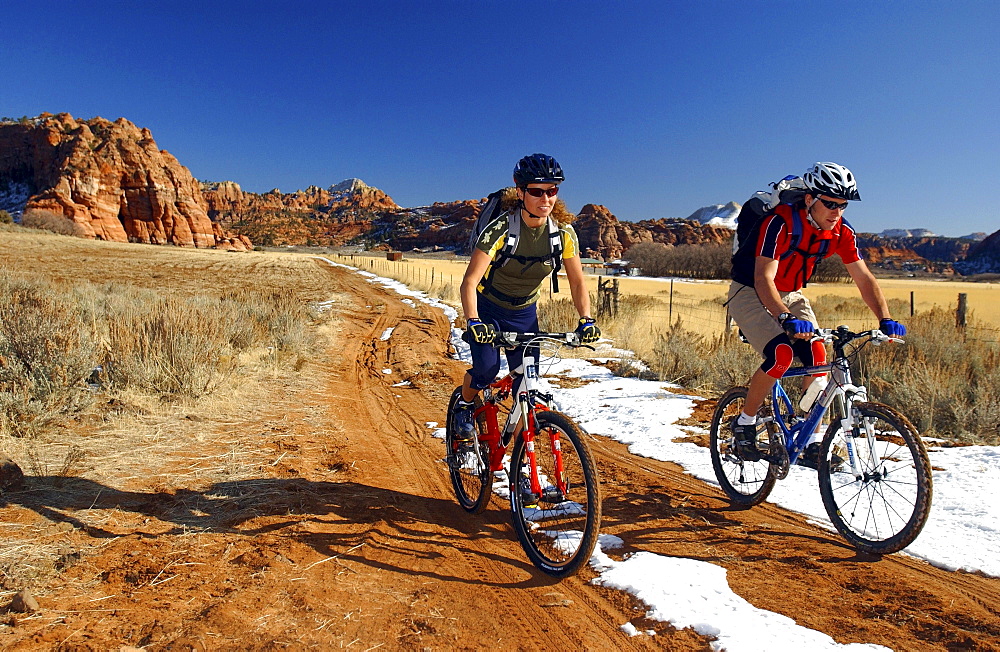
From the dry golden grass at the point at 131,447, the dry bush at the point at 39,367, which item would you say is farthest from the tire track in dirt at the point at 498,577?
the dry bush at the point at 39,367

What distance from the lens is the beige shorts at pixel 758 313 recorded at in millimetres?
3699

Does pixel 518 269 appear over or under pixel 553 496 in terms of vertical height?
over

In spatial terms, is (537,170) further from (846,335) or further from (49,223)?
(49,223)

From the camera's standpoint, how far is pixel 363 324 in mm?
13922

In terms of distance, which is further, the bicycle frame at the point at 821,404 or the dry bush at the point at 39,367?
the dry bush at the point at 39,367

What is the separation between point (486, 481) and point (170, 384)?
4.17 metres

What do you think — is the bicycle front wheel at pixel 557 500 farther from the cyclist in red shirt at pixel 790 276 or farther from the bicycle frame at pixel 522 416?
the cyclist in red shirt at pixel 790 276

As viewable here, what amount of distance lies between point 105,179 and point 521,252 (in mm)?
115040

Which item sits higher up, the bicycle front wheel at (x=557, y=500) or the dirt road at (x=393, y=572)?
the bicycle front wheel at (x=557, y=500)

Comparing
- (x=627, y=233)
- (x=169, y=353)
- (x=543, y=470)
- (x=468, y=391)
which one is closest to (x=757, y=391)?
(x=543, y=470)

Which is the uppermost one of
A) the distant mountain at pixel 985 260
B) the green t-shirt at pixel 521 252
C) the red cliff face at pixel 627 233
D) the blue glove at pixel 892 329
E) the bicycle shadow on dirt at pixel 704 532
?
the red cliff face at pixel 627 233

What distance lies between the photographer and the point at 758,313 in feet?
12.3

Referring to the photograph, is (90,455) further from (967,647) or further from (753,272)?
(967,647)

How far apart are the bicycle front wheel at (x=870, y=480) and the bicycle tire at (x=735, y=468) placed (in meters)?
0.44
